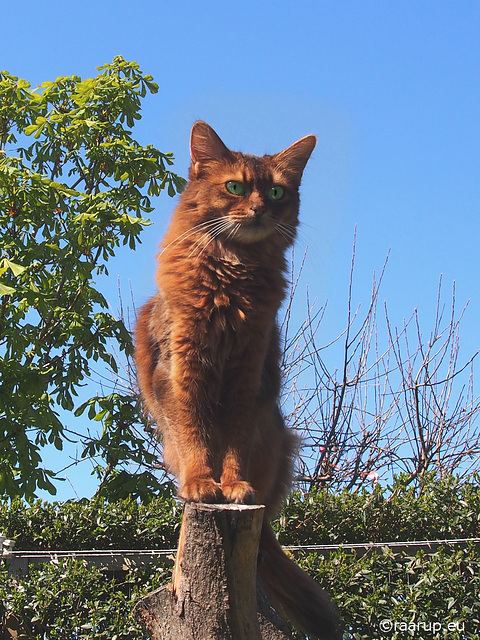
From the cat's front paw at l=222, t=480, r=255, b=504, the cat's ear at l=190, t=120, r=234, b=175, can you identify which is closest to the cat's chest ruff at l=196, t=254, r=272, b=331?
the cat's ear at l=190, t=120, r=234, b=175

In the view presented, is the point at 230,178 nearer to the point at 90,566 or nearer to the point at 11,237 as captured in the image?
the point at 90,566

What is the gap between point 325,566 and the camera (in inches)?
163

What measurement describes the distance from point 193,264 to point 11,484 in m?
3.03

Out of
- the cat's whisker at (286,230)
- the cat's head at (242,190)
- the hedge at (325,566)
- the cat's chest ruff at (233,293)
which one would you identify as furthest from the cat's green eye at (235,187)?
the hedge at (325,566)

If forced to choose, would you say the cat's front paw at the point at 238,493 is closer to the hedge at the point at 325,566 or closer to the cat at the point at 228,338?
the cat at the point at 228,338

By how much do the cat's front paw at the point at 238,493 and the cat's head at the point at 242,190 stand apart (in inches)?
44.0

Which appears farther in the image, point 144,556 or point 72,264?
point 72,264

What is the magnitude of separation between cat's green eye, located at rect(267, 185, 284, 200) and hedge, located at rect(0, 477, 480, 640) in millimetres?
2324

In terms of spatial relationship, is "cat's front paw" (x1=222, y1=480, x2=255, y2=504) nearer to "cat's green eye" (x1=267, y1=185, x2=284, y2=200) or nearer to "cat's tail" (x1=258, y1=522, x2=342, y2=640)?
"cat's tail" (x1=258, y1=522, x2=342, y2=640)

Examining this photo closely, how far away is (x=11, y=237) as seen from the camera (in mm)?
5711

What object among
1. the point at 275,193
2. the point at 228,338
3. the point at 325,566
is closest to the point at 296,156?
the point at 275,193

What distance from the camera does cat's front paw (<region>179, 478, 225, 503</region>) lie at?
8.66 ft

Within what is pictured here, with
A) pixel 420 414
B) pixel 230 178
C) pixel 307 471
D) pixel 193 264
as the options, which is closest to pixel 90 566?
pixel 193 264

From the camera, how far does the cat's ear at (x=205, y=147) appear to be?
127 inches
